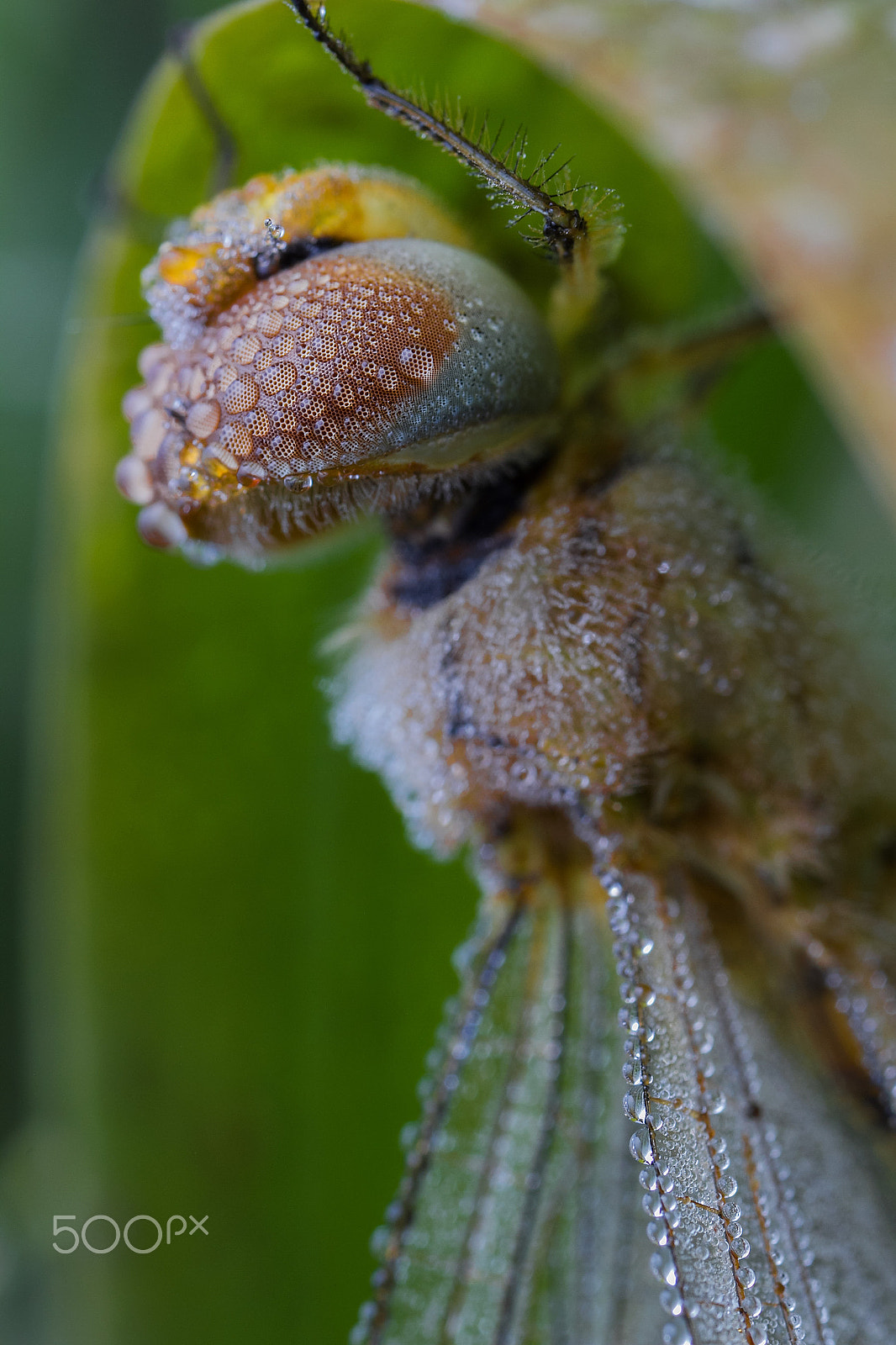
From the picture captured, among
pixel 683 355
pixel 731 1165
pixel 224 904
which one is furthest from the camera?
pixel 224 904

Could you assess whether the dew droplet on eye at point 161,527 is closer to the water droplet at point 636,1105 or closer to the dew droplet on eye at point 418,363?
the dew droplet on eye at point 418,363

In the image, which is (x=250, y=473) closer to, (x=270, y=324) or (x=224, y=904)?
(x=270, y=324)

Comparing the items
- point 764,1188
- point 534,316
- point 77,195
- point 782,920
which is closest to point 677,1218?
point 764,1188

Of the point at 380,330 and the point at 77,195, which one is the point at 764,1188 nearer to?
the point at 380,330

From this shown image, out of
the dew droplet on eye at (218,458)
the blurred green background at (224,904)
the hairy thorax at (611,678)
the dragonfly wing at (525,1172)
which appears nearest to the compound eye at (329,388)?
the dew droplet on eye at (218,458)

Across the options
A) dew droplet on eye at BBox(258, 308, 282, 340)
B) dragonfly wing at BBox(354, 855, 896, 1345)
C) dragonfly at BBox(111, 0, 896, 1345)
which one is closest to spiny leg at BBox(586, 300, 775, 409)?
dragonfly at BBox(111, 0, 896, 1345)

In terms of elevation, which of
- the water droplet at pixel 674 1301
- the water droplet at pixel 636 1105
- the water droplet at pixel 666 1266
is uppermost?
the water droplet at pixel 636 1105

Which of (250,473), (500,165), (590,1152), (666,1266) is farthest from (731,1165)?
(500,165)
